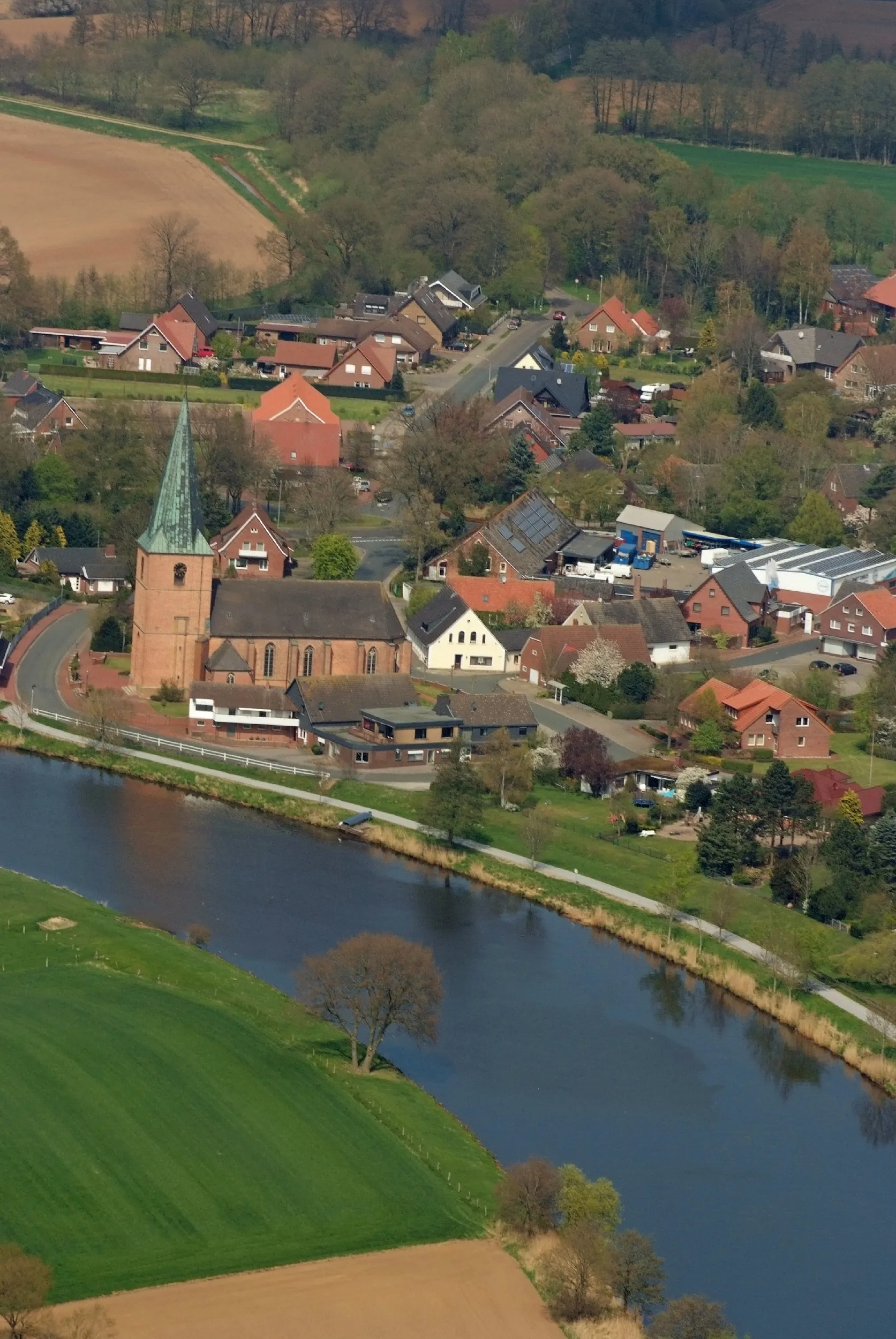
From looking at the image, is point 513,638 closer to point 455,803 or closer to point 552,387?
point 455,803

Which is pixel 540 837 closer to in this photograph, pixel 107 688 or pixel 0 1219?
pixel 107 688

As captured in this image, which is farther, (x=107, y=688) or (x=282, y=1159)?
(x=107, y=688)

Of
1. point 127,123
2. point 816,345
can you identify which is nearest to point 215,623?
point 816,345

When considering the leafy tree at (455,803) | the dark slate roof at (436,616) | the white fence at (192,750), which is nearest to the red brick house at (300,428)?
the dark slate roof at (436,616)

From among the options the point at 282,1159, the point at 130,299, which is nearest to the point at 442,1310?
the point at 282,1159

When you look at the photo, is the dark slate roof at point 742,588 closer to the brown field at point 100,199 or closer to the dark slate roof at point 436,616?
the dark slate roof at point 436,616

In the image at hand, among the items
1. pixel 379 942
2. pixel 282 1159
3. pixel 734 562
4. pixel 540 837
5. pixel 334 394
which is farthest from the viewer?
pixel 334 394

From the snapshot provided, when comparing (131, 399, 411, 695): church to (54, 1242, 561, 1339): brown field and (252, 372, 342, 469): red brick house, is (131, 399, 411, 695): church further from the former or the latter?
(54, 1242, 561, 1339): brown field
